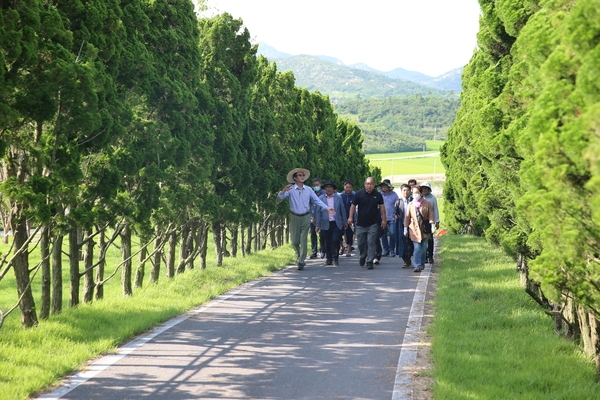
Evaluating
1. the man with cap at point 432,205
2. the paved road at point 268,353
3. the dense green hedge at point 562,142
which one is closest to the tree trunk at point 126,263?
the paved road at point 268,353

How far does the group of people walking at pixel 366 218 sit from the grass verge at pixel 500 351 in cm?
338

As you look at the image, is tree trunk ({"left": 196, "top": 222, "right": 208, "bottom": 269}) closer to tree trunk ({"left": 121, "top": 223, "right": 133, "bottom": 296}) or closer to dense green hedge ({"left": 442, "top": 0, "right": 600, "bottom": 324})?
tree trunk ({"left": 121, "top": 223, "right": 133, "bottom": 296})

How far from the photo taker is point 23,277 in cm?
962

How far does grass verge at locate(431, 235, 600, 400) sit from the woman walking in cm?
305

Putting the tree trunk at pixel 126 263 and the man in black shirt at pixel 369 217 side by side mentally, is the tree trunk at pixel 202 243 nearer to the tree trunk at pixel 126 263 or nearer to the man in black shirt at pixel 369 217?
the man in black shirt at pixel 369 217

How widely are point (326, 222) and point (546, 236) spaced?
13598 millimetres

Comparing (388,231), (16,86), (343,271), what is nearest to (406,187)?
(388,231)

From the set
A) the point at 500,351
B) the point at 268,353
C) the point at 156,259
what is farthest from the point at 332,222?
the point at 500,351

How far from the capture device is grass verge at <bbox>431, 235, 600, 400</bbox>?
270 inches

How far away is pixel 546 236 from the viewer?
19.7 feet

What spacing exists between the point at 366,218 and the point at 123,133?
8.17 m

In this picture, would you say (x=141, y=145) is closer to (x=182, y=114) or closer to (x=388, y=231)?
(x=182, y=114)

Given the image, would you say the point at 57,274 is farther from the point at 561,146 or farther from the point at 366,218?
the point at 561,146

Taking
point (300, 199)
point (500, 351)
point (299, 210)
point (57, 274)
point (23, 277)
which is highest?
point (300, 199)
